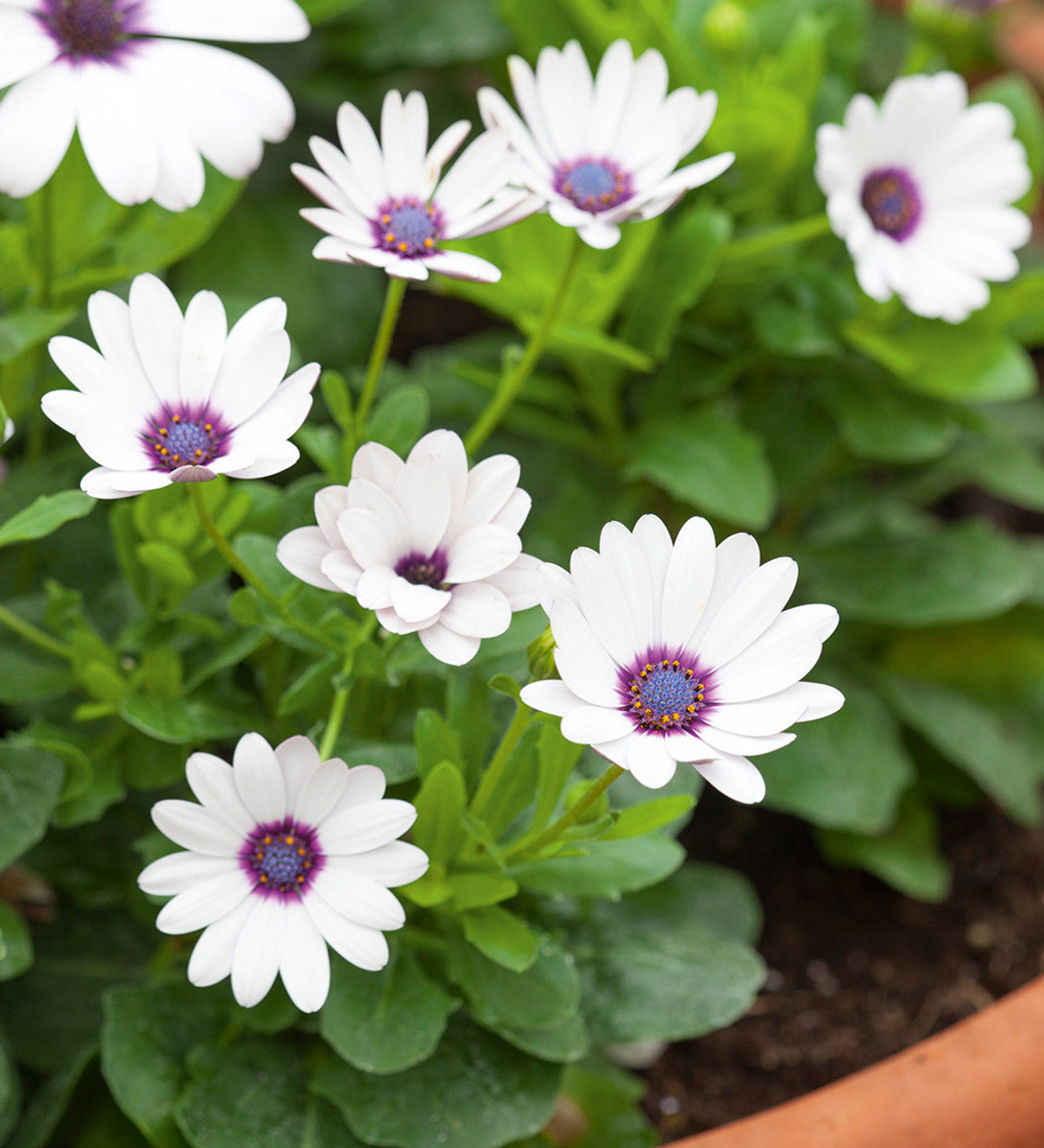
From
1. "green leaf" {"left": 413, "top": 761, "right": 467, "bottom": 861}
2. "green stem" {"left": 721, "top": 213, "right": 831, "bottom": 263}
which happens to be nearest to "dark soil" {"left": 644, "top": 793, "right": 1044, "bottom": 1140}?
"green leaf" {"left": 413, "top": 761, "right": 467, "bottom": 861}

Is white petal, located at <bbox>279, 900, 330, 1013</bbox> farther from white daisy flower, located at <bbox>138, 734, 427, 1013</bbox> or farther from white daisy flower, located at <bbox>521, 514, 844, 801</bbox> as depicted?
white daisy flower, located at <bbox>521, 514, 844, 801</bbox>

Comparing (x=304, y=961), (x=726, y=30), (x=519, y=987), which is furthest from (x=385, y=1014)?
(x=726, y=30)

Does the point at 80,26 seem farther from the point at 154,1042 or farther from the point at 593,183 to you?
the point at 154,1042

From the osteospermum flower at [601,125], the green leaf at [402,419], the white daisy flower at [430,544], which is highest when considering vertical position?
the osteospermum flower at [601,125]

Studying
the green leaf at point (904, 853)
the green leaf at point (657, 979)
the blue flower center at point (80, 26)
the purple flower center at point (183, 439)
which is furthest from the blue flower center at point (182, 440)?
the green leaf at point (904, 853)

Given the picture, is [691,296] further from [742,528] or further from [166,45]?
[166,45]

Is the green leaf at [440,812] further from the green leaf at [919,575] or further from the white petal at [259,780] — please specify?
the green leaf at [919,575]
